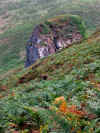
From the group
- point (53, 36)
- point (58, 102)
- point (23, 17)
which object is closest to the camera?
point (58, 102)

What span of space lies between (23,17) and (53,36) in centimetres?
7979

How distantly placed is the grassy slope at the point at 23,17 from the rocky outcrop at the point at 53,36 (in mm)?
23988

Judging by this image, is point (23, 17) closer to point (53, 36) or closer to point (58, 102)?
point (53, 36)

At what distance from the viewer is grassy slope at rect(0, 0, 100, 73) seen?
287 ft

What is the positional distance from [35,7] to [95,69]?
133120 mm

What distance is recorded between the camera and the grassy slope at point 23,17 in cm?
8754

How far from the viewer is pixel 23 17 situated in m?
125

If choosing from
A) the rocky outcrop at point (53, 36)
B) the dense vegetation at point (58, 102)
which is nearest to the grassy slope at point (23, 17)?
the rocky outcrop at point (53, 36)

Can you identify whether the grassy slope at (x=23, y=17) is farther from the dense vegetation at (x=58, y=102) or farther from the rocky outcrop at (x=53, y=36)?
the dense vegetation at (x=58, y=102)

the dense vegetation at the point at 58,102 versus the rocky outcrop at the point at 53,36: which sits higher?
the dense vegetation at the point at 58,102

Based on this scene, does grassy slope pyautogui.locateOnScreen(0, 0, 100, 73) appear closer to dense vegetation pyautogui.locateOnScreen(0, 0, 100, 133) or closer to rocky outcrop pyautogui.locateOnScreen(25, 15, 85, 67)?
rocky outcrop pyautogui.locateOnScreen(25, 15, 85, 67)

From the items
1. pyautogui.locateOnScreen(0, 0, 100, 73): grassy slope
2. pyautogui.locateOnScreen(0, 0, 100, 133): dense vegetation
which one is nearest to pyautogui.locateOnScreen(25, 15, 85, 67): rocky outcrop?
pyautogui.locateOnScreen(0, 0, 100, 73): grassy slope

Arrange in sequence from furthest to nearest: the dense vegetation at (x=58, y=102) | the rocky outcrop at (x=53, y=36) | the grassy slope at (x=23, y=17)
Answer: the grassy slope at (x=23, y=17)
the rocky outcrop at (x=53, y=36)
the dense vegetation at (x=58, y=102)

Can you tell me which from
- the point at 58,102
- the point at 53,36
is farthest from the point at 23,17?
the point at 58,102
